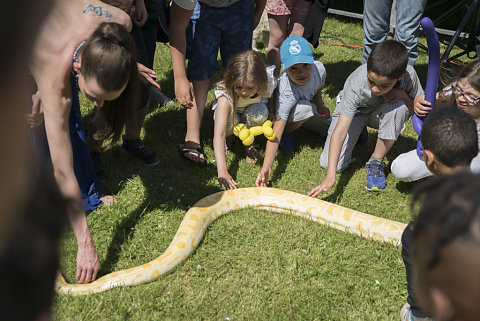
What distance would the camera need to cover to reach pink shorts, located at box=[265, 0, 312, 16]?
507 centimetres

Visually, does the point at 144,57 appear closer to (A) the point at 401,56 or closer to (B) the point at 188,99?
(B) the point at 188,99

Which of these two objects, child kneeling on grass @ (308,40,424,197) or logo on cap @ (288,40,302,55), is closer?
child kneeling on grass @ (308,40,424,197)

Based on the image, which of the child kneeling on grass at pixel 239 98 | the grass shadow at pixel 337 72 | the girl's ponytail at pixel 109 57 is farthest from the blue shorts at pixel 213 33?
the grass shadow at pixel 337 72

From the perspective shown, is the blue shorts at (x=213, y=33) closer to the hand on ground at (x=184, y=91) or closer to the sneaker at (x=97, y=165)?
the hand on ground at (x=184, y=91)

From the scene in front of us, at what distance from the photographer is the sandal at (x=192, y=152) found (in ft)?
14.1

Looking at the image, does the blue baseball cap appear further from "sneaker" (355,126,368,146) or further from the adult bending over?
the adult bending over

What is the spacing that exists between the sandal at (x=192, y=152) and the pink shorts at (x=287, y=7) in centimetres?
193

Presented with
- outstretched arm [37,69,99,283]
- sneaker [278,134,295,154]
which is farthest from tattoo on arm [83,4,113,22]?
sneaker [278,134,295,154]

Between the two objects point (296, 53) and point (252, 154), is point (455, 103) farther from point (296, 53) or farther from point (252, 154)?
point (252, 154)

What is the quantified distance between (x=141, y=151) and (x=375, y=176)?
2292 mm

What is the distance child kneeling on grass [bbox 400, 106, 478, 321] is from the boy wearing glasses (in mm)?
835

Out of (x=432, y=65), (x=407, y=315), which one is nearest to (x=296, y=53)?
(x=432, y=65)

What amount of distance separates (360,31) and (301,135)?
4.72m

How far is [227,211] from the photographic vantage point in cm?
373
